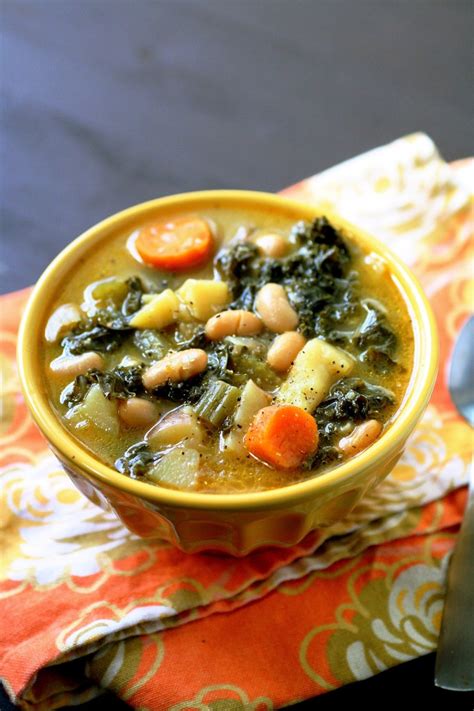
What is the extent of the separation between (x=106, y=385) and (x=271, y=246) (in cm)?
72

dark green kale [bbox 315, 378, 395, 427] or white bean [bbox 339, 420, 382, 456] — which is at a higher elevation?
dark green kale [bbox 315, 378, 395, 427]

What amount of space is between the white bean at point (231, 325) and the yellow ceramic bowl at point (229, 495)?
47 cm

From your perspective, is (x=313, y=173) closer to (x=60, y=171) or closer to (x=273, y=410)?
(x=60, y=171)

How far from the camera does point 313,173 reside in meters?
3.39

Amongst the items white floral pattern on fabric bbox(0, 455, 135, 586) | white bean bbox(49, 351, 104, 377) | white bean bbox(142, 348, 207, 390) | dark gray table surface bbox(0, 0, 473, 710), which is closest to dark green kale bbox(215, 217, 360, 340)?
white bean bbox(142, 348, 207, 390)

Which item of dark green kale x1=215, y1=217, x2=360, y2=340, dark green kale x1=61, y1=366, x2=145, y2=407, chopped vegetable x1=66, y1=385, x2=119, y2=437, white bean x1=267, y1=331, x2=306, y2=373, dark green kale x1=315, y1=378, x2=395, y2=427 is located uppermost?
dark green kale x1=215, y1=217, x2=360, y2=340

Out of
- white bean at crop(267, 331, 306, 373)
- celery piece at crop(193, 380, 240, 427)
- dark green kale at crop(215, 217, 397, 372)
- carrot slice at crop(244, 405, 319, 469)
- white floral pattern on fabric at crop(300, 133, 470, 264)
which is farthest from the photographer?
white floral pattern on fabric at crop(300, 133, 470, 264)

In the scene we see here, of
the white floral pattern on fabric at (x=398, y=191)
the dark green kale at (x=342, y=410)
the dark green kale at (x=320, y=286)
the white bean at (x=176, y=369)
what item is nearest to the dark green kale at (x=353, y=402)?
the dark green kale at (x=342, y=410)

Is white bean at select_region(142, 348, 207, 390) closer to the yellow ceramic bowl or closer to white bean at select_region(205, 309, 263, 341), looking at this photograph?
white bean at select_region(205, 309, 263, 341)

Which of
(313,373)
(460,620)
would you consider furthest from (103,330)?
(460,620)

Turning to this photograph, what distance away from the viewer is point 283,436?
1.91 meters

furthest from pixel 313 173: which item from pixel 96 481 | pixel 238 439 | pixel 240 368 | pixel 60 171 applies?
pixel 96 481

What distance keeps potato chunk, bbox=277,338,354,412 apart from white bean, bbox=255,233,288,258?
0.40 m

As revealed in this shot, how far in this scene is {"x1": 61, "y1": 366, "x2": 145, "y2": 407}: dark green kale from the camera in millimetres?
2084
